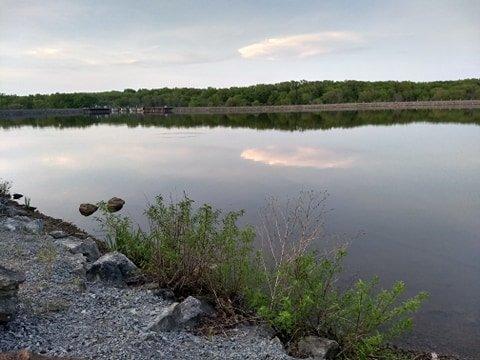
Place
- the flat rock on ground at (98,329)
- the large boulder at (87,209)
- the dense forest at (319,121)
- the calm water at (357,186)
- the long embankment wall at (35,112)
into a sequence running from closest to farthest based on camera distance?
the flat rock on ground at (98,329), the calm water at (357,186), the large boulder at (87,209), the dense forest at (319,121), the long embankment wall at (35,112)

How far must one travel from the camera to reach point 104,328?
745cm

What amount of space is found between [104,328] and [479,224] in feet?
49.4

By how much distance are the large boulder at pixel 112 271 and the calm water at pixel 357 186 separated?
6330mm

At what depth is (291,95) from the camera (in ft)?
551

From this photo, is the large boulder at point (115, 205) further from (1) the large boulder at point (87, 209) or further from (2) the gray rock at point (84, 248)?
(2) the gray rock at point (84, 248)

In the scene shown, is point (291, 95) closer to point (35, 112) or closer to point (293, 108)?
point (293, 108)

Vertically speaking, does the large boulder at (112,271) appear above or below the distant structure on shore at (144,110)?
below

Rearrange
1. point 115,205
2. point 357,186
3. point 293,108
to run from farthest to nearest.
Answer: point 293,108 → point 357,186 → point 115,205

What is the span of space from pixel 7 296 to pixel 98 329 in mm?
1497

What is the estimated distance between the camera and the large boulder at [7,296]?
22.1 feet

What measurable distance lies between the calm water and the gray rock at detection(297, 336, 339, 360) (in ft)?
7.99

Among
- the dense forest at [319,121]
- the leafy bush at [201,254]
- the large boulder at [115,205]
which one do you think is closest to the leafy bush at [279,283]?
the leafy bush at [201,254]

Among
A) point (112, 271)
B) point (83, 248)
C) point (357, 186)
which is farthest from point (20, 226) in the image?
point (357, 186)

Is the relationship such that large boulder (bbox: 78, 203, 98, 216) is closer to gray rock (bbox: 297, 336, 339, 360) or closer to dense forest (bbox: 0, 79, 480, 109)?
gray rock (bbox: 297, 336, 339, 360)
